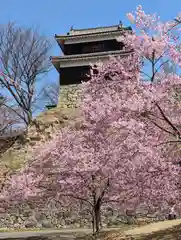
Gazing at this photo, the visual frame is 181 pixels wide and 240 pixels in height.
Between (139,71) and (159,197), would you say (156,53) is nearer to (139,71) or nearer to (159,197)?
(139,71)

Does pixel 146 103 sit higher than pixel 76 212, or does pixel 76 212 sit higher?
pixel 146 103

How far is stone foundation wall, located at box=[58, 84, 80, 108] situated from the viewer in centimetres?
3355

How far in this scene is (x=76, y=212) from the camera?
79.7 ft

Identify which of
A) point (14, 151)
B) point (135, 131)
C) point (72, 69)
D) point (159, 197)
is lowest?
point (159, 197)

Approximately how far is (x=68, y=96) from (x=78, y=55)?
12.1 feet

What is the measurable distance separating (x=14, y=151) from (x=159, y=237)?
66.9 ft

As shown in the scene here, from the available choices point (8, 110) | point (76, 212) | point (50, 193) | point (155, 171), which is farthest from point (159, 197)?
point (8, 110)

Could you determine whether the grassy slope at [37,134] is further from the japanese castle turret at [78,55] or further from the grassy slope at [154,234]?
the grassy slope at [154,234]

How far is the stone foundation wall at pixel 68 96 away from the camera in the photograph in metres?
33.6

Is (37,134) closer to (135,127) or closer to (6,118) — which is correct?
(6,118)

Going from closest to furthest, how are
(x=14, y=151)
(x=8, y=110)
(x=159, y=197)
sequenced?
(x=159, y=197) < (x=14, y=151) < (x=8, y=110)

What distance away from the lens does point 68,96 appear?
33812mm

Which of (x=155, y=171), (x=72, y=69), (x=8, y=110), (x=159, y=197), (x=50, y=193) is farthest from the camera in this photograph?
(x=8, y=110)

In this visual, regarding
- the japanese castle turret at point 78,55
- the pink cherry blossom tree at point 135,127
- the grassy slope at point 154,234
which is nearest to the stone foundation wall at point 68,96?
the japanese castle turret at point 78,55
